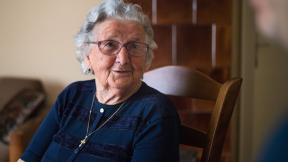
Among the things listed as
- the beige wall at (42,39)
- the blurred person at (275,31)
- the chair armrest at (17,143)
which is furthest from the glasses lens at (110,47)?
the beige wall at (42,39)

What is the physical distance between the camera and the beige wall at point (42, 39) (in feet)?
8.48

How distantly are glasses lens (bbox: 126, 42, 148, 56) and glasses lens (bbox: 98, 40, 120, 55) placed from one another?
4cm

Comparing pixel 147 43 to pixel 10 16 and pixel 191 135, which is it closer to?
pixel 191 135

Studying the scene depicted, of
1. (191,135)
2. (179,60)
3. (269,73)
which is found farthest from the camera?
(269,73)

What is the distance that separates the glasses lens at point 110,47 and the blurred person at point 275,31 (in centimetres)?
89

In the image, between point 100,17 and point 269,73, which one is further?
point 269,73

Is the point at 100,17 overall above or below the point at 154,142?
above

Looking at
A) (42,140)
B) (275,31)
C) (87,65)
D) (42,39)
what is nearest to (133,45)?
(87,65)

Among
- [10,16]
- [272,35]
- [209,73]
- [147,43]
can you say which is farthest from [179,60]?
[272,35]

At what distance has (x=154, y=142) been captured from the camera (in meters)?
1.13

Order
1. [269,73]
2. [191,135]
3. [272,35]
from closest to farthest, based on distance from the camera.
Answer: [272,35]
[191,135]
[269,73]

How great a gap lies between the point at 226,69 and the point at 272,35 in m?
1.66

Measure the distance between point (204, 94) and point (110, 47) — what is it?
364mm

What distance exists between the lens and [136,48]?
133 cm
